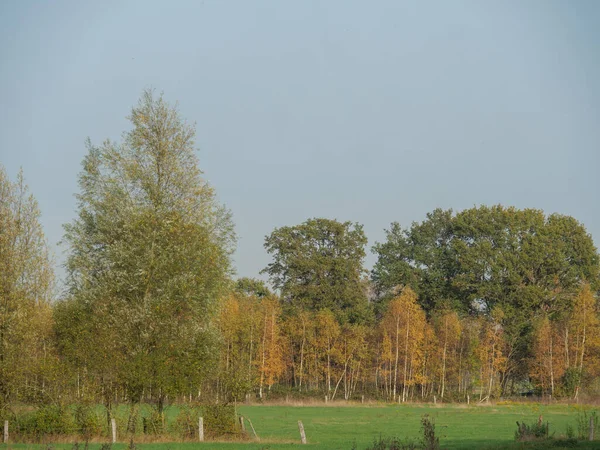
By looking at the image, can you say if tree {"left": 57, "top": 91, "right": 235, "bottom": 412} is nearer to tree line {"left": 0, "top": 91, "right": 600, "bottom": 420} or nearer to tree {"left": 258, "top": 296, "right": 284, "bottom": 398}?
tree line {"left": 0, "top": 91, "right": 600, "bottom": 420}

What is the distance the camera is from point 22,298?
3291cm

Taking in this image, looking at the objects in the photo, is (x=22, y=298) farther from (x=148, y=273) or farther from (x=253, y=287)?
(x=253, y=287)

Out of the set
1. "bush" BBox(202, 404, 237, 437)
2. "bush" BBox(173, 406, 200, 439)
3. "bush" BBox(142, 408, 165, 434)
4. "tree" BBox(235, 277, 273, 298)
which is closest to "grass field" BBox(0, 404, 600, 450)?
"bush" BBox(202, 404, 237, 437)

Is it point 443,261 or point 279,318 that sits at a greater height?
point 443,261

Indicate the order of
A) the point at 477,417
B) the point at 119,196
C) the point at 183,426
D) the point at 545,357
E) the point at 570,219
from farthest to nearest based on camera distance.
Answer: the point at 570,219
the point at 545,357
the point at 477,417
the point at 119,196
the point at 183,426

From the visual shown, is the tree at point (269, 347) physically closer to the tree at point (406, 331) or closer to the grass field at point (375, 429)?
the tree at point (406, 331)

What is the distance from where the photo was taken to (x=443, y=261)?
92.9 metres

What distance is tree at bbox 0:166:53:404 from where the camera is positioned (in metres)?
31.9

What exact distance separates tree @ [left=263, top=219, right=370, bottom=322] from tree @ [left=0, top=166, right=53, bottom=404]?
172 feet

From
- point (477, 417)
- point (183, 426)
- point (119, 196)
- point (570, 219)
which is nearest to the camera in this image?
point (183, 426)

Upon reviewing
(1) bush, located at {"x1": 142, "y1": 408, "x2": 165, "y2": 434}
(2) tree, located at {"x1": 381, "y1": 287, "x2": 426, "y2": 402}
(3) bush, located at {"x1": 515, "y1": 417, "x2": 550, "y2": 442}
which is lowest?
(1) bush, located at {"x1": 142, "y1": 408, "x2": 165, "y2": 434}

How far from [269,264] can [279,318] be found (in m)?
11.5

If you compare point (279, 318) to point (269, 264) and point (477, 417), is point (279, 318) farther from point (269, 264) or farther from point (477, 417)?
point (477, 417)

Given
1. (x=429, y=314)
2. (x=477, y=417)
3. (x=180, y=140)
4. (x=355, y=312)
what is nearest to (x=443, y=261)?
(x=429, y=314)
